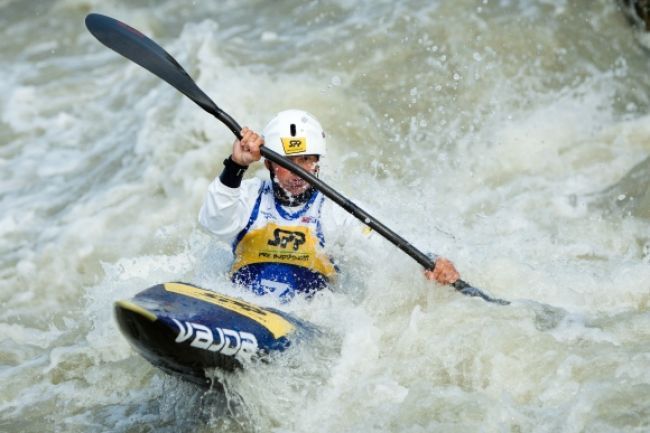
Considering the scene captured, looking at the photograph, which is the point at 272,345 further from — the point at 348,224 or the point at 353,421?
the point at 348,224

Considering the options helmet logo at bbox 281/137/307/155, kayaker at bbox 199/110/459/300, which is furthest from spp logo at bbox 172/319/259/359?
helmet logo at bbox 281/137/307/155

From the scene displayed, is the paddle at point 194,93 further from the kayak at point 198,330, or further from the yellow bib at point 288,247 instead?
the kayak at point 198,330

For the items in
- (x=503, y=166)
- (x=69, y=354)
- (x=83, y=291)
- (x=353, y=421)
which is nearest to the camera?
(x=353, y=421)

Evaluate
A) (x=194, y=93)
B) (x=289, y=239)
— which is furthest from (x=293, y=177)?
(x=194, y=93)

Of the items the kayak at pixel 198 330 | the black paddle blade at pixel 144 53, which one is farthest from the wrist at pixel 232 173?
the kayak at pixel 198 330

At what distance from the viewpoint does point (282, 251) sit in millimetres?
5270

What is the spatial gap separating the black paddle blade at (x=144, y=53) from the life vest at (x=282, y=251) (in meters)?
0.79

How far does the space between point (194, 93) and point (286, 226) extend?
97 centimetres

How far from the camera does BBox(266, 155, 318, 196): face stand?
5.26 m

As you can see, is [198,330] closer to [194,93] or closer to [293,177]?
[293,177]

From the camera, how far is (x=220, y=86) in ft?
31.2

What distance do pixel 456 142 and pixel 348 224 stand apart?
3604mm

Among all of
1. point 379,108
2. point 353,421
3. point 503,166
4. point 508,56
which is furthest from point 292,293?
point 508,56

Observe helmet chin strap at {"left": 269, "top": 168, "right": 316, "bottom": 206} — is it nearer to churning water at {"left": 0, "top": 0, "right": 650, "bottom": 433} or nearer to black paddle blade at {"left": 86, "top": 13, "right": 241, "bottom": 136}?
churning water at {"left": 0, "top": 0, "right": 650, "bottom": 433}
